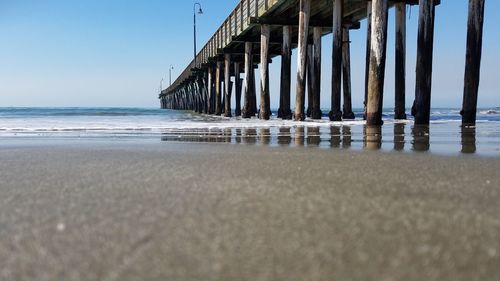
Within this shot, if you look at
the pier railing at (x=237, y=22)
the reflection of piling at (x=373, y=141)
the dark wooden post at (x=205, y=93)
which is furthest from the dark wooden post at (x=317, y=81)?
the dark wooden post at (x=205, y=93)

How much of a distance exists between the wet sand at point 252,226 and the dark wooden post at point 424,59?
23.4ft

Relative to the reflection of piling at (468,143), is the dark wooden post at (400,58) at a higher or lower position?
higher

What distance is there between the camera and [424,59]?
28.6 ft

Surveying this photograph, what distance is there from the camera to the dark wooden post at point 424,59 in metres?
8.62

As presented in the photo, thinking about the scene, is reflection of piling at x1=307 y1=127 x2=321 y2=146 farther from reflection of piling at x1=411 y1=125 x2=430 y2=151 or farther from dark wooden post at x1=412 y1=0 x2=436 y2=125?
dark wooden post at x1=412 y1=0 x2=436 y2=125

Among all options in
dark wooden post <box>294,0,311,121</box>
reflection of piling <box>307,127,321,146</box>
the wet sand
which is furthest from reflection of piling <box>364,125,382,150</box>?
dark wooden post <box>294,0,311,121</box>

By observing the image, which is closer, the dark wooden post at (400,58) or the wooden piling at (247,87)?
the dark wooden post at (400,58)

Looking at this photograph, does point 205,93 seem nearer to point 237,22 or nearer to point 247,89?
point 247,89

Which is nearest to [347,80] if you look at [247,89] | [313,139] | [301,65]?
[301,65]

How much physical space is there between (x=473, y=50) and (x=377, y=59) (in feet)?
5.91

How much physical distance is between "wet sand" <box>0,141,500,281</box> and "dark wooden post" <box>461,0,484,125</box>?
23.7 ft

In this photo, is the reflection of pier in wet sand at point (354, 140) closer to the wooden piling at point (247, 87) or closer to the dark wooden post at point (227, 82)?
the wooden piling at point (247, 87)

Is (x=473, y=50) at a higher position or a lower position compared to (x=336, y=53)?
lower

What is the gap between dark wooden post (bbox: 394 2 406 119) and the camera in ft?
39.7
